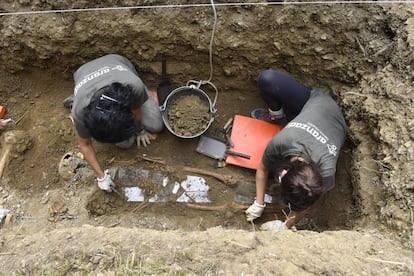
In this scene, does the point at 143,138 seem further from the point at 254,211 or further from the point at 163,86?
the point at 254,211

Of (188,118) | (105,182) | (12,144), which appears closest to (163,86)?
(188,118)

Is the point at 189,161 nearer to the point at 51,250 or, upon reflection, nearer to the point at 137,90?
the point at 137,90

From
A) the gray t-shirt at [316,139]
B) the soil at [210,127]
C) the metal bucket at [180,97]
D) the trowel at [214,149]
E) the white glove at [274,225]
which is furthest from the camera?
the trowel at [214,149]

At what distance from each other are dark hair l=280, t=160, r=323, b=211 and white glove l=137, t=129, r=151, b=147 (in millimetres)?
1507

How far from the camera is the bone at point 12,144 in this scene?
3424 mm

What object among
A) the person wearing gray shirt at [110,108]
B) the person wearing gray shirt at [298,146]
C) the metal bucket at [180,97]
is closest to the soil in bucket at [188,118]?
the metal bucket at [180,97]

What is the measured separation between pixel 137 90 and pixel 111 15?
2.63 feet

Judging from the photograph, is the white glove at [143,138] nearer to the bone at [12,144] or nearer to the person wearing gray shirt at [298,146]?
the bone at [12,144]

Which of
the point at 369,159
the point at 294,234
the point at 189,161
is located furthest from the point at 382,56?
the point at 189,161

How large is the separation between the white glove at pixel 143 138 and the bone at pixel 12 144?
963 mm

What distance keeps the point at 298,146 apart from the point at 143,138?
1467 millimetres

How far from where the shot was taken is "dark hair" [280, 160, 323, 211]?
239 centimetres

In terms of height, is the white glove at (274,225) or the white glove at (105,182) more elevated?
the white glove at (105,182)

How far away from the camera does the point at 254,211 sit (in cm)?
317
